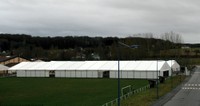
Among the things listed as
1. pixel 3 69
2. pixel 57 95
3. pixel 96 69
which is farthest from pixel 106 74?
pixel 57 95

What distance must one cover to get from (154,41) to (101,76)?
79.1 metres

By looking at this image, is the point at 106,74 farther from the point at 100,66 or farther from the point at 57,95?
the point at 57,95

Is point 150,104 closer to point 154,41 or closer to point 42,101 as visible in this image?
point 42,101

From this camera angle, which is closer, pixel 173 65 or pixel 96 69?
pixel 96 69

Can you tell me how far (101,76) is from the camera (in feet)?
320

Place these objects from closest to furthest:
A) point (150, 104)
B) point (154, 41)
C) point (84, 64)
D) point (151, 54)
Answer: point (150, 104) < point (84, 64) < point (151, 54) < point (154, 41)

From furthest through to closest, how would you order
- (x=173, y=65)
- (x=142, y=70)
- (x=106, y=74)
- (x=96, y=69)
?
(x=173, y=65) < (x=106, y=74) < (x=96, y=69) < (x=142, y=70)

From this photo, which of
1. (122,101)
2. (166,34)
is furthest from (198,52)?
(122,101)

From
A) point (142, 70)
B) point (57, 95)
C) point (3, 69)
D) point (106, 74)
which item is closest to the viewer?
point (57, 95)

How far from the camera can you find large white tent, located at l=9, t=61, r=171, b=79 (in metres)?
92.4

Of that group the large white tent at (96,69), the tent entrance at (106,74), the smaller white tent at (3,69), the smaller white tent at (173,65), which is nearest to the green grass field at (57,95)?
the large white tent at (96,69)

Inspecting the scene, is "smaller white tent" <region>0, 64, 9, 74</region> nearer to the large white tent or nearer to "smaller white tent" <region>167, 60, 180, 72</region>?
the large white tent

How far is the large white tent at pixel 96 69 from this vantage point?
9244 cm

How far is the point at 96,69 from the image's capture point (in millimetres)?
97625
